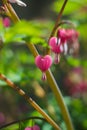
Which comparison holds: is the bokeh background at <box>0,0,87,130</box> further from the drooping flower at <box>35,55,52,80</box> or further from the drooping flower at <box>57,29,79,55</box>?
the drooping flower at <box>35,55,52,80</box>

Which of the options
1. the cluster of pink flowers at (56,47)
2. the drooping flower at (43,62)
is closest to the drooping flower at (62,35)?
the cluster of pink flowers at (56,47)

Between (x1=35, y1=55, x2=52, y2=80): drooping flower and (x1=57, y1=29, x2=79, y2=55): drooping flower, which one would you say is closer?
(x1=35, y1=55, x2=52, y2=80): drooping flower

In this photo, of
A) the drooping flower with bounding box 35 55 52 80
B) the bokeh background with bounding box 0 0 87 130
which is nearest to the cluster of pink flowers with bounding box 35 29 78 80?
the drooping flower with bounding box 35 55 52 80

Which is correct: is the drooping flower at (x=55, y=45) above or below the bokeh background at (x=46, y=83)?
above

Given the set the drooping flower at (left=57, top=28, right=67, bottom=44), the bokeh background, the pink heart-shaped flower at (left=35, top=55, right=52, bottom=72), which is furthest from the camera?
the bokeh background

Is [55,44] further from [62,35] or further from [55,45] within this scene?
[62,35]

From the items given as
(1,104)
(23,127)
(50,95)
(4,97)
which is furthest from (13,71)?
(1,104)

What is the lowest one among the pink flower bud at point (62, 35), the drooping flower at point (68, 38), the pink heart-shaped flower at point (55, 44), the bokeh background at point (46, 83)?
the bokeh background at point (46, 83)

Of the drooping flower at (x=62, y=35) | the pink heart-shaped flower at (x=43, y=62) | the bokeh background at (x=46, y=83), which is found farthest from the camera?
the bokeh background at (x=46, y=83)

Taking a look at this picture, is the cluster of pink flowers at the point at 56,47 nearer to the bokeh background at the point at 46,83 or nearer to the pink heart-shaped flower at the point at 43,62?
the pink heart-shaped flower at the point at 43,62

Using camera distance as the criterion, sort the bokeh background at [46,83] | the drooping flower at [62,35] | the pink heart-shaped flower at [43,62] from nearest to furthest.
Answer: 1. the pink heart-shaped flower at [43,62]
2. the drooping flower at [62,35]
3. the bokeh background at [46,83]

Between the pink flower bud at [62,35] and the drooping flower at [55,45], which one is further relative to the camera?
the pink flower bud at [62,35]
